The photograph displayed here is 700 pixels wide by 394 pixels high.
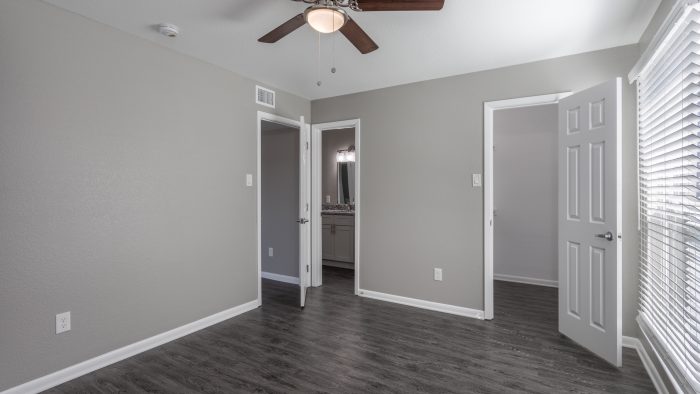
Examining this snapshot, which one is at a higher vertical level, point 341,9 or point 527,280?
point 341,9

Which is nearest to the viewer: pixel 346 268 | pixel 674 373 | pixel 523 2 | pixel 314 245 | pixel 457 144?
pixel 674 373

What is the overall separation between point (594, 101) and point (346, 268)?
3.93 metres

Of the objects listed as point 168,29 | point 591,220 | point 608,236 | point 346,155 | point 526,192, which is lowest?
point 608,236

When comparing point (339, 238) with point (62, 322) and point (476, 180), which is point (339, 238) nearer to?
point (476, 180)

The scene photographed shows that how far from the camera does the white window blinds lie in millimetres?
1580

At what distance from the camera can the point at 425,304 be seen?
371 centimetres

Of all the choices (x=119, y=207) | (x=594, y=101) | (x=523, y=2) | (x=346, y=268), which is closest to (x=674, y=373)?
(x=594, y=101)

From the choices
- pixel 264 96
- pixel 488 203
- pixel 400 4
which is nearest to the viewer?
pixel 400 4

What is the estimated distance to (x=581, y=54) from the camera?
2977 mm

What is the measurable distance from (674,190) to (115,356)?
3822 mm

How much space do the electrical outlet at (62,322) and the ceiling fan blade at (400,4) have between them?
2.67 m

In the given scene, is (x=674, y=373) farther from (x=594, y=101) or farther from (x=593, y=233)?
(x=594, y=101)

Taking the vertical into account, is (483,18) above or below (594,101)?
above

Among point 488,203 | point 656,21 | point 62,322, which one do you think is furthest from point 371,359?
point 656,21
